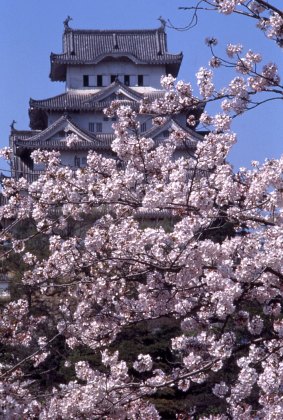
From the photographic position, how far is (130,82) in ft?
136

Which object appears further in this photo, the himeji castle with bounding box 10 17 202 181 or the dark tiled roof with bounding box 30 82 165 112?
the himeji castle with bounding box 10 17 202 181

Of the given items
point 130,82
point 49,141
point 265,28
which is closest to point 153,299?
point 265,28

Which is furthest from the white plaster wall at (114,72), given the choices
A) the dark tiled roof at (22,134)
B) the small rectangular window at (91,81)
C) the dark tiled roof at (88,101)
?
the dark tiled roof at (22,134)

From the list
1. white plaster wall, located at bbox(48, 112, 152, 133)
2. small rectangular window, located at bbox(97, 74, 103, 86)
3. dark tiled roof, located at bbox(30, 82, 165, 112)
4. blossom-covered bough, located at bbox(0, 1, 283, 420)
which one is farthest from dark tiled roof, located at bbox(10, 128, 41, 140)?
blossom-covered bough, located at bbox(0, 1, 283, 420)

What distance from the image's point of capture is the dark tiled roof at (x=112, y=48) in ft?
135

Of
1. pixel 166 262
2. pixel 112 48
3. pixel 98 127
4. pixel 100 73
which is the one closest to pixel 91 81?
pixel 100 73

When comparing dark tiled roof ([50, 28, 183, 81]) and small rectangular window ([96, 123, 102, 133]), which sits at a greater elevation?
dark tiled roof ([50, 28, 183, 81])

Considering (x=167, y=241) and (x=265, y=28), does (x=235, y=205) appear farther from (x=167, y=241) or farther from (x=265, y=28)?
(x=265, y=28)

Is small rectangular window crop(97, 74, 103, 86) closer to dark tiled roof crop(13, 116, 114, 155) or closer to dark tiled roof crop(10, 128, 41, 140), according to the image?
dark tiled roof crop(13, 116, 114, 155)

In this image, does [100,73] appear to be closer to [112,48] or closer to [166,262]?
[112,48]

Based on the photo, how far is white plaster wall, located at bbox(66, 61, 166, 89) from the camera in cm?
4141

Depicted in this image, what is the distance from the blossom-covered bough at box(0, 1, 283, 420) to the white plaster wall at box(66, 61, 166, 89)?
3459 centimetres

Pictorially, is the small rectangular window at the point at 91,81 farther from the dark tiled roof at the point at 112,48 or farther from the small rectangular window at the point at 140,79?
the small rectangular window at the point at 140,79

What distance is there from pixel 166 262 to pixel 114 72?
120ft
